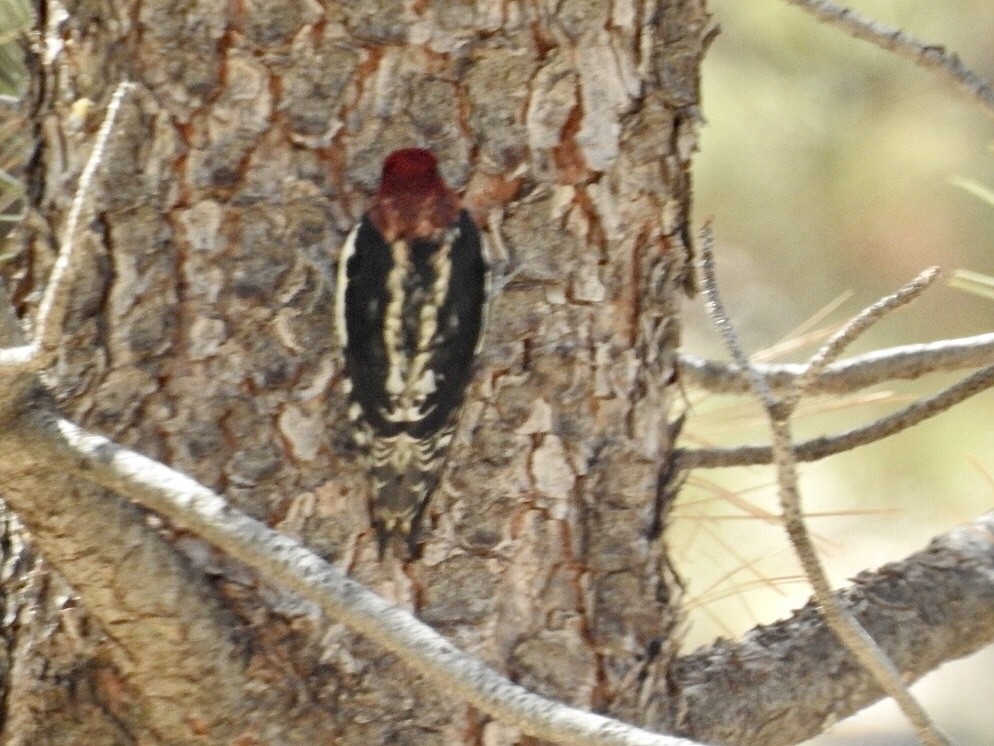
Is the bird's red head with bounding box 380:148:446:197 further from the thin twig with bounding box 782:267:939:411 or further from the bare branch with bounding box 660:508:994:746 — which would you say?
the bare branch with bounding box 660:508:994:746

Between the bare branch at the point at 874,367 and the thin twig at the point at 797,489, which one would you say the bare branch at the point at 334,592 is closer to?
the thin twig at the point at 797,489

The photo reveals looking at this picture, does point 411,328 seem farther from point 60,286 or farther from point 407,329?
point 60,286

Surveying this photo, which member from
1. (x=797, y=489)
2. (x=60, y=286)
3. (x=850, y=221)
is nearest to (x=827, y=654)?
(x=797, y=489)

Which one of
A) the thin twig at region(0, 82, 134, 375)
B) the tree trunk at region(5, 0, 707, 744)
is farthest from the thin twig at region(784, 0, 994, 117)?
the thin twig at region(0, 82, 134, 375)

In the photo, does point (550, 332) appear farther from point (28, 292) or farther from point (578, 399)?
point (28, 292)

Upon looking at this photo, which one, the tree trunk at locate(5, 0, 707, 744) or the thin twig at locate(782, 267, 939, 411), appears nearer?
the thin twig at locate(782, 267, 939, 411)

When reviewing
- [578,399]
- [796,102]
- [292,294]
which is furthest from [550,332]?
[796,102]

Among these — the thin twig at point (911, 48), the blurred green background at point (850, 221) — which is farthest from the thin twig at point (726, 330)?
the blurred green background at point (850, 221)
